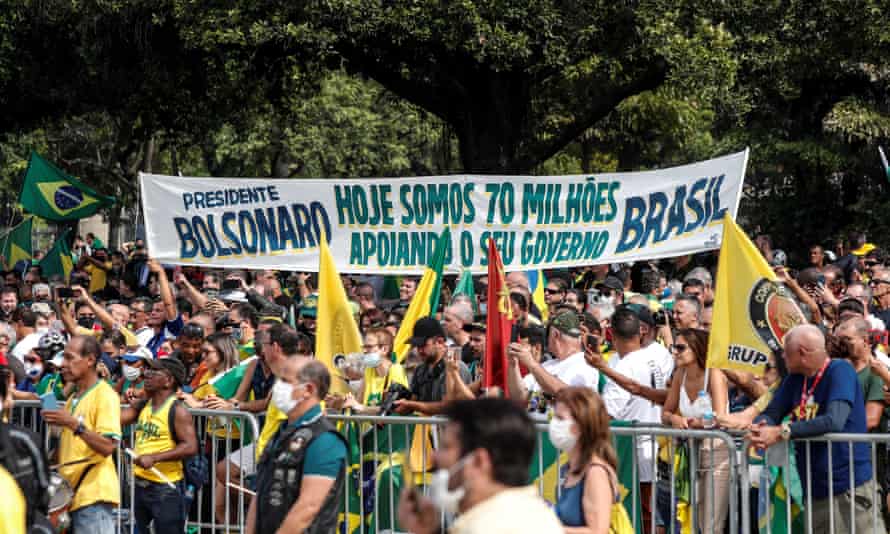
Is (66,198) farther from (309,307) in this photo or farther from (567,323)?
(567,323)

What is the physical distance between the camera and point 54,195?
752 inches

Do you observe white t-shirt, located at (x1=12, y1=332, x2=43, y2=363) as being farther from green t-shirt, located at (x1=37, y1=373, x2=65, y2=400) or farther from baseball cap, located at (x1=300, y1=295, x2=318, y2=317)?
baseball cap, located at (x1=300, y1=295, x2=318, y2=317)

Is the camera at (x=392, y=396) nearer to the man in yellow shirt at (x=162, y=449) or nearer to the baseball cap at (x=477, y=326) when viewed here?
the baseball cap at (x=477, y=326)

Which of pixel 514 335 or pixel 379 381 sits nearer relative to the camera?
pixel 379 381

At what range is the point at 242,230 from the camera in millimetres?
13773

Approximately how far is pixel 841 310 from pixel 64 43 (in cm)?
1467

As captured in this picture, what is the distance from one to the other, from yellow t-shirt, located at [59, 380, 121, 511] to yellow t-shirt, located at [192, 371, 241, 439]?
93 cm

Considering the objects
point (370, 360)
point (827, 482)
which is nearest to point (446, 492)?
point (827, 482)

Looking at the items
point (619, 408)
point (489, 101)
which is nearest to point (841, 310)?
point (619, 408)

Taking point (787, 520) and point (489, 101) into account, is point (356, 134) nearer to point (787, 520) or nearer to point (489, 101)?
point (489, 101)

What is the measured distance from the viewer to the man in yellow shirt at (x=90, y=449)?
8.07 m

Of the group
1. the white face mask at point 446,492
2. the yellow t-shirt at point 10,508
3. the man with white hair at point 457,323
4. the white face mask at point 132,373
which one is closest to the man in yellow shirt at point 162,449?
the white face mask at point 132,373

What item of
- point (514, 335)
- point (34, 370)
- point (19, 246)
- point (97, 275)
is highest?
point (19, 246)

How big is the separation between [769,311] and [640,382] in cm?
95
